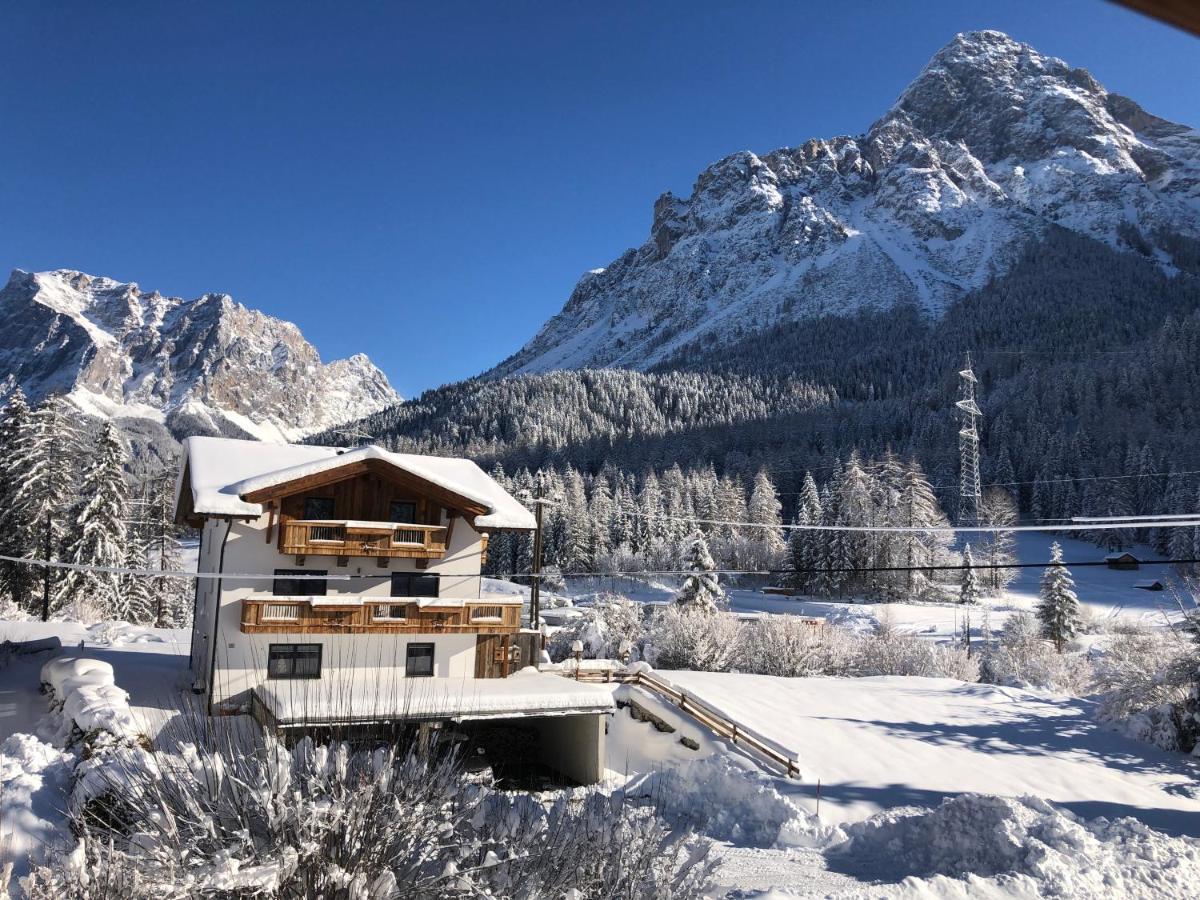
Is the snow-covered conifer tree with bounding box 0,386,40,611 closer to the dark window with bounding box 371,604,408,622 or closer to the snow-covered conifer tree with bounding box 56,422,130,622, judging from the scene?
the snow-covered conifer tree with bounding box 56,422,130,622

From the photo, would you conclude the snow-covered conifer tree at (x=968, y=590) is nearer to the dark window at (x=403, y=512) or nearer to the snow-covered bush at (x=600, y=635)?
the snow-covered bush at (x=600, y=635)

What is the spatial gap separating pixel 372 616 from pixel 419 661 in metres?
2.01

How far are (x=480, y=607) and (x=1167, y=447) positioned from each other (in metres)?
139

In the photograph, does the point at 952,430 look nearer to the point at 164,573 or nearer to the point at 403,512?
the point at 403,512

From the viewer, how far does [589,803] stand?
829cm

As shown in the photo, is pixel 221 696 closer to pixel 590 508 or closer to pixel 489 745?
pixel 489 745

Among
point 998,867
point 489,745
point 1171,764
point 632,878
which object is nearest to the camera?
point 632,878

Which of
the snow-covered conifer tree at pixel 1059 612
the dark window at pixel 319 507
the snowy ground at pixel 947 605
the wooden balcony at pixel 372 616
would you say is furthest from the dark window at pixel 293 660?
the snow-covered conifer tree at pixel 1059 612

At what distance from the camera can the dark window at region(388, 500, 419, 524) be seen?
21.8 m

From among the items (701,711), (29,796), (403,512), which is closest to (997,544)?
(701,711)

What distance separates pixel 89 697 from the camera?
15203 mm

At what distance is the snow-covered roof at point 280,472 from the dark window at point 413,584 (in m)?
2.08

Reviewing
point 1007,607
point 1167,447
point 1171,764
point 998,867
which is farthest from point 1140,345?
point 998,867

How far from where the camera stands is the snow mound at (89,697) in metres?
14.0
